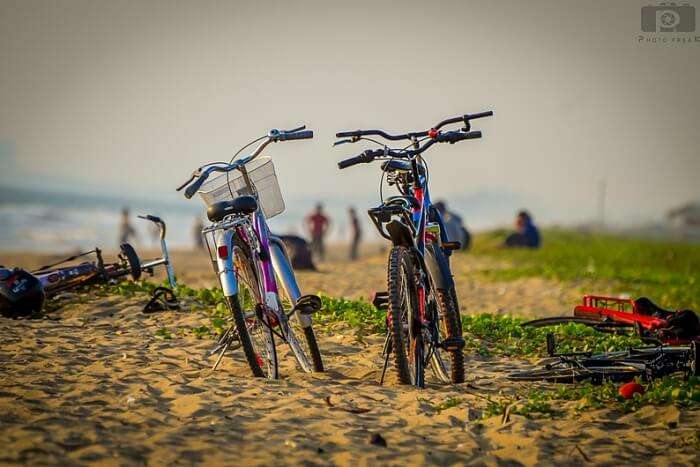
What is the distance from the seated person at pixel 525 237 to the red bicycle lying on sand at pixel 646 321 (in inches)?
825

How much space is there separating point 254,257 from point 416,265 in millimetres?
1365

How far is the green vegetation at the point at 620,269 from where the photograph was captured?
50.4 feet

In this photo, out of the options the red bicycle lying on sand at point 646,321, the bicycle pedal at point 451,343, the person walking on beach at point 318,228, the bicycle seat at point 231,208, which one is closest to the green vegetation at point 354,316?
the red bicycle lying on sand at point 646,321

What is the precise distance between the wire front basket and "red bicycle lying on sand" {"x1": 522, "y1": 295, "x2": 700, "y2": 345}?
368 cm

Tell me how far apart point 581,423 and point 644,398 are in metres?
0.65

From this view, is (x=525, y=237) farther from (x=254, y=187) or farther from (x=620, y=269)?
(x=254, y=187)

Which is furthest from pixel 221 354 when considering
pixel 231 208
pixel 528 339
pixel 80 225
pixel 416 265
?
pixel 80 225

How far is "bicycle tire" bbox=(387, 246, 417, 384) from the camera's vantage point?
5.30 metres

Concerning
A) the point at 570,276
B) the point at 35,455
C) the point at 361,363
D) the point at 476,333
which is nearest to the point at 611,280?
the point at 570,276

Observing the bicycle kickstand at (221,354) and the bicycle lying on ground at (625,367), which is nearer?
the bicycle lying on ground at (625,367)

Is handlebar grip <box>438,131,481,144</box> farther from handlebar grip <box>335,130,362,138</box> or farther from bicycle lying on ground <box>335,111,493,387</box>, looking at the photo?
handlebar grip <box>335,130,362,138</box>

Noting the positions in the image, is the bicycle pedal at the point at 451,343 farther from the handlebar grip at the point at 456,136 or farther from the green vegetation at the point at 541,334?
the handlebar grip at the point at 456,136

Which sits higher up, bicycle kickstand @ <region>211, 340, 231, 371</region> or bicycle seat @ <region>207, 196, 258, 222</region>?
bicycle seat @ <region>207, 196, 258, 222</region>

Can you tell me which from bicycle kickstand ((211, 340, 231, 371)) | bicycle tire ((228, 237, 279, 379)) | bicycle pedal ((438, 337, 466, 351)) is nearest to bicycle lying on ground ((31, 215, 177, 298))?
bicycle kickstand ((211, 340, 231, 371))
